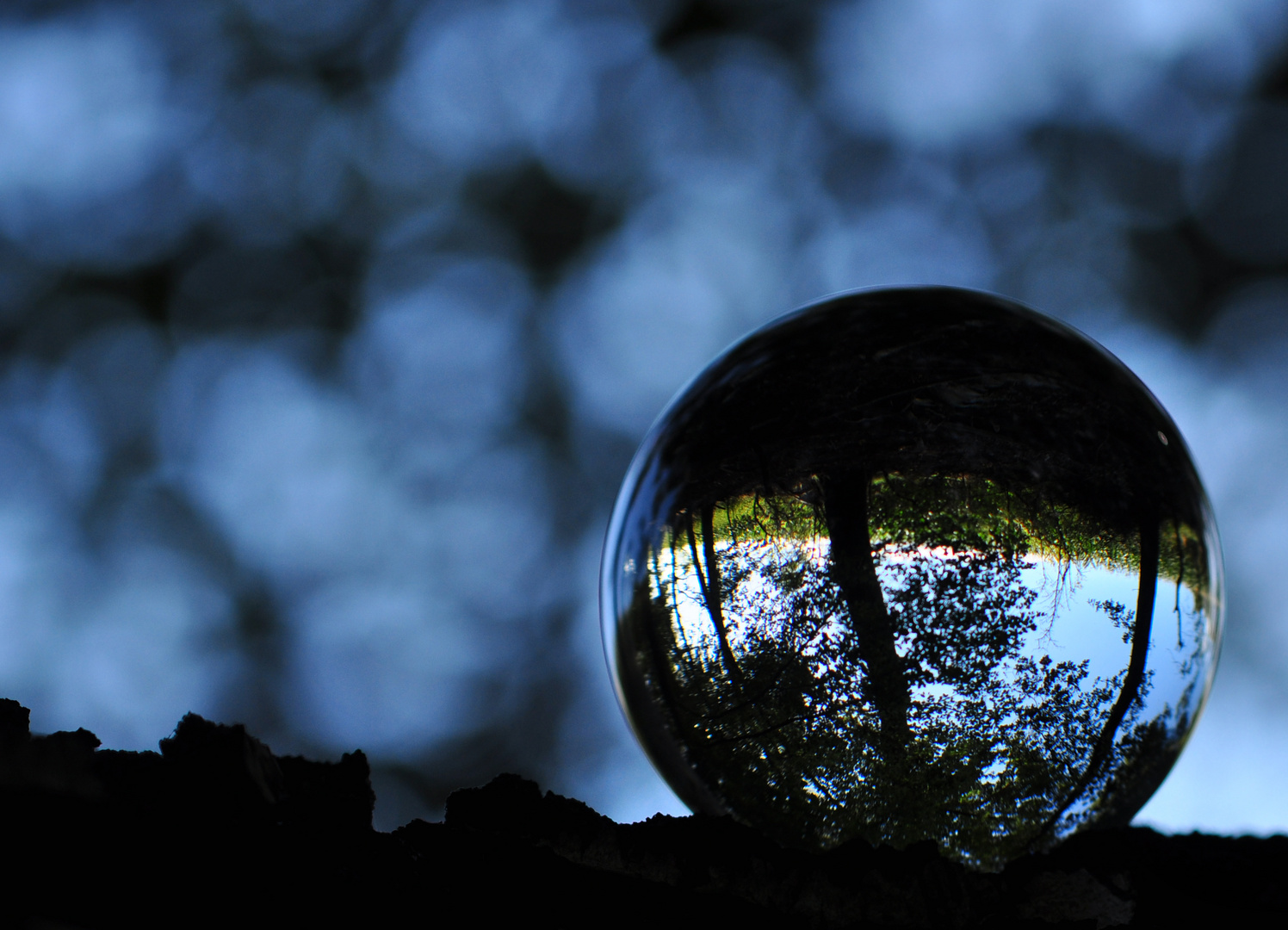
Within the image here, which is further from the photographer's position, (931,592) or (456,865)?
(931,592)

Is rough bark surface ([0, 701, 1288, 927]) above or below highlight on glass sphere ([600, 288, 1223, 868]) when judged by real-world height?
below

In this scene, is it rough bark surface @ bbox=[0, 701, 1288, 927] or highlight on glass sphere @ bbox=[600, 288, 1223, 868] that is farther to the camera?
highlight on glass sphere @ bbox=[600, 288, 1223, 868]

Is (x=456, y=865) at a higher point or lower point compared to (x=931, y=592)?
lower

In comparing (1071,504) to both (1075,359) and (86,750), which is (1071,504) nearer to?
(1075,359)

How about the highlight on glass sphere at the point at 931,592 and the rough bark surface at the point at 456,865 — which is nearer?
the rough bark surface at the point at 456,865
